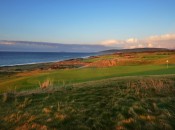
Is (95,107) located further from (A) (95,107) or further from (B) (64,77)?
(B) (64,77)

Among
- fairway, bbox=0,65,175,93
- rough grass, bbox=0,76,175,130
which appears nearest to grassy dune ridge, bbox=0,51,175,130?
rough grass, bbox=0,76,175,130

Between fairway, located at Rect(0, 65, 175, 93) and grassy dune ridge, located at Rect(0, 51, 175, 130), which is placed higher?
grassy dune ridge, located at Rect(0, 51, 175, 130)

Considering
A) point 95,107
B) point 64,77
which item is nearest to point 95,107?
Answer: point 95,107

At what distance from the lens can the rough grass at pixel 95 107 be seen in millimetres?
7449

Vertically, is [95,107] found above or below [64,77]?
above

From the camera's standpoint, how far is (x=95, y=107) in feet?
28.3

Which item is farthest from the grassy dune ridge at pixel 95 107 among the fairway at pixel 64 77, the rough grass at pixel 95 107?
the fairway at pixel 64 77

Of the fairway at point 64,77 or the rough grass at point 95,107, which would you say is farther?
the fairway at point 64,77

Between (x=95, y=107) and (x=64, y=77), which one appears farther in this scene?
(x=64, y=77)

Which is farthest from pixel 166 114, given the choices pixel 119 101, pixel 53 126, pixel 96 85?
pixel 96 85

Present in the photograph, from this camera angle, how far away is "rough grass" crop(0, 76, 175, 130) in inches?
293

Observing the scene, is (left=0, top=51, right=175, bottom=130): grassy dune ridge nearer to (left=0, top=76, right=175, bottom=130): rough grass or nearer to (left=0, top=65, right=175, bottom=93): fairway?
(left=0, top=76, right=175, bottom=130): rough grass

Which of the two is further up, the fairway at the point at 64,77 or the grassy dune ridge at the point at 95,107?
the grassy dune ridge at the point at 95,107

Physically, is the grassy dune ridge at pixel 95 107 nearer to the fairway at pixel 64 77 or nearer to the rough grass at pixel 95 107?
the rough grass at pixel 95 107
